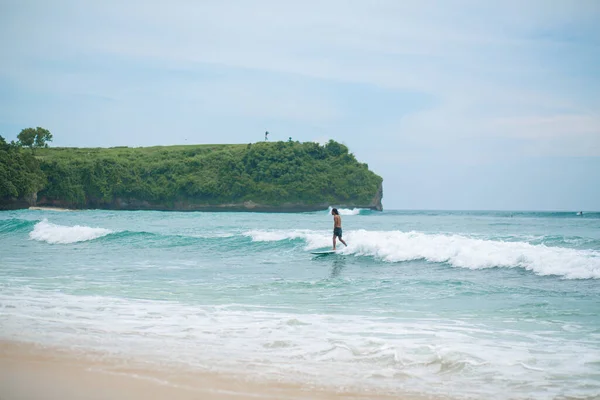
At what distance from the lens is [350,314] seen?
27.4 feet

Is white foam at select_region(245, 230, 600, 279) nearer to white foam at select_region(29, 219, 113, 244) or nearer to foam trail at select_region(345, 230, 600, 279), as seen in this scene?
foam trail at select_region(345, 230, 600, 279)

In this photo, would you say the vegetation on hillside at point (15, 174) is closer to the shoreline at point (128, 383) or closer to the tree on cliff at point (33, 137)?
the tree on cliff at point (33, 137)

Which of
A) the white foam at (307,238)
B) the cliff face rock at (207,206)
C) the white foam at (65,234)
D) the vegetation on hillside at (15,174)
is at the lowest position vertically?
the white foam at (65,234)

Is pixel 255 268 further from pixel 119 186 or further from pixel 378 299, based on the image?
pixel 119 186

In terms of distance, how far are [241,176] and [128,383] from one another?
104m

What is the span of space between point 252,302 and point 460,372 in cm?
469

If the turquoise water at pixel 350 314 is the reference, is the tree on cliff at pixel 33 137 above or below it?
above

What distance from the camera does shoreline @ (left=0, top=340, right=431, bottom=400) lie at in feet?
14.5

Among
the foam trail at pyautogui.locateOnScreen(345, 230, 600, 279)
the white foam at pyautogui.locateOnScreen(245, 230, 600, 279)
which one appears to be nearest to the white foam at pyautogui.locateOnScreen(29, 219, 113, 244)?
the white foam at pyautogui.locateOnScreen(245, 230, 600, 279)

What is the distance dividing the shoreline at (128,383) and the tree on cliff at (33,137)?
103m

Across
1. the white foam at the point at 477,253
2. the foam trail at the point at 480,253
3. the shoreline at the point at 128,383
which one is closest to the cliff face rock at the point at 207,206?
the white foam at the point at 477,253

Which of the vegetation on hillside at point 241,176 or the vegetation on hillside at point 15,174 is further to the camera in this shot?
the vegetation on hillside at point 241,176

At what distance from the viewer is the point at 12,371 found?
16.4 ft

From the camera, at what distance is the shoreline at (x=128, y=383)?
4.41m
